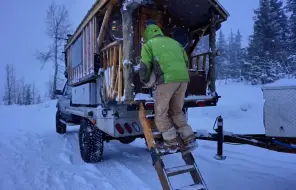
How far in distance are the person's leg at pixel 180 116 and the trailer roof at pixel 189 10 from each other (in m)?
2.56

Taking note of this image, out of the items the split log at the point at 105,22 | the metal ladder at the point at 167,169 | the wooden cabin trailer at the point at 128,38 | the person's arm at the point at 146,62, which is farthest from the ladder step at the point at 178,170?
the split log at the point at 105,22

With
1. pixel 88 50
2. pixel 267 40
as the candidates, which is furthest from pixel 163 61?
pixel 267 40

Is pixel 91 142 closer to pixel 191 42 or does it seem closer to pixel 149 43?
pixel 149 43

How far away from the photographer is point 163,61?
10.8 ft

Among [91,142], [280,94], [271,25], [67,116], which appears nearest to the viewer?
[280,94]

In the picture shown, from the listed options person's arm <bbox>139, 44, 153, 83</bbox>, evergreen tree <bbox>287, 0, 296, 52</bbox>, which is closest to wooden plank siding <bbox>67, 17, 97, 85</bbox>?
person's arm <bbox>139, 44, 153, 83</bbox>

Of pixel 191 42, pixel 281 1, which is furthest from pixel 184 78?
pixel 281 1

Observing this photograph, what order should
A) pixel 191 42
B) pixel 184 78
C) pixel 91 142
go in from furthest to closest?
pixel 191 42, pixel 91 142, pixel 184 78

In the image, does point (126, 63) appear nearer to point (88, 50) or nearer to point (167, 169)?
point (167, 169)

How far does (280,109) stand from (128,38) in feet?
8.62

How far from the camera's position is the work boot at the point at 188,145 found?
10.9 feet

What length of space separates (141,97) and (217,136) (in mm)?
1541

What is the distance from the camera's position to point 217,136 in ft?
14.2

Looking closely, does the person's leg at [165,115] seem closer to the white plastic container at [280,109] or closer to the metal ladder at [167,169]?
the metal ladder at [167,169]
